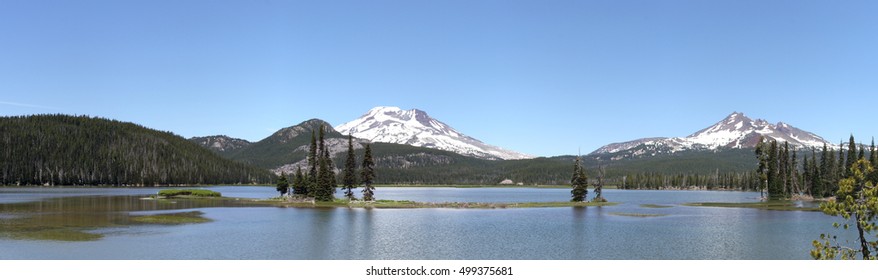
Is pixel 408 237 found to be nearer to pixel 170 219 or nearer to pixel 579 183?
pixel 170 219

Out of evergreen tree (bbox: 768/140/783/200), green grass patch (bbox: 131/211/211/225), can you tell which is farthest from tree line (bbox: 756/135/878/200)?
green grass patch (bbox: 131/211/211/225)

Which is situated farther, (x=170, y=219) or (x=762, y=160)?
(x=762, y=160)

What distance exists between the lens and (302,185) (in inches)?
5955

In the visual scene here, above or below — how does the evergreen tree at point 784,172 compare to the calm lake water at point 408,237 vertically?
above

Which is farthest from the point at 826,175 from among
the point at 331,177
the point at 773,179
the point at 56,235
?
the point at 56,235

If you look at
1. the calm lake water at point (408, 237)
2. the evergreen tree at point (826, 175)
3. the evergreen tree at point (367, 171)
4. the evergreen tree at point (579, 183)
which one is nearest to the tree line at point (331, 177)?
the evergreen tree at point (367, 171)

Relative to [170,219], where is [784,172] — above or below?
above

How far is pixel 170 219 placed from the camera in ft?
283

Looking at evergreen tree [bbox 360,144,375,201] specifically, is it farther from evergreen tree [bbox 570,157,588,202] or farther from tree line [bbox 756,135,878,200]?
tree line [bbox 756,135,878,200]

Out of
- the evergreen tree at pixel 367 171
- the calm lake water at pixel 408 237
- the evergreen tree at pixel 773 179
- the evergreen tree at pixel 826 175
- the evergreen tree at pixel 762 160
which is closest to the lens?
the calm lake water at pixel 408 237

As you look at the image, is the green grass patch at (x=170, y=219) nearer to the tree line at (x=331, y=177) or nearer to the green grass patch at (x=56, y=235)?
the green grass patch at (x=56, y=235)

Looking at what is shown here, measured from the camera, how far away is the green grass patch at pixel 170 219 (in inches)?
3230

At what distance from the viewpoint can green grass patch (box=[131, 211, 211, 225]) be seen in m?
82.0

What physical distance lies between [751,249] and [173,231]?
5603 cm
